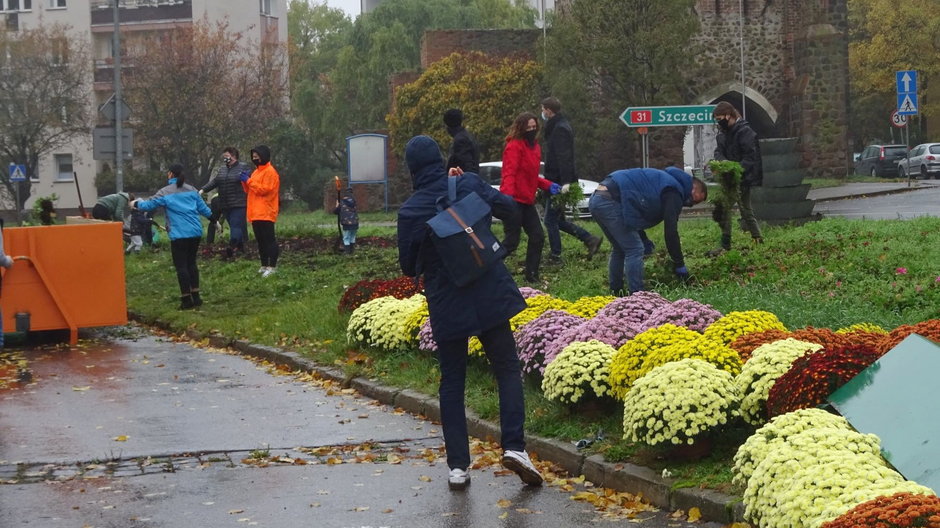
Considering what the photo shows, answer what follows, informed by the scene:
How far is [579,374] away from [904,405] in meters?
2.62

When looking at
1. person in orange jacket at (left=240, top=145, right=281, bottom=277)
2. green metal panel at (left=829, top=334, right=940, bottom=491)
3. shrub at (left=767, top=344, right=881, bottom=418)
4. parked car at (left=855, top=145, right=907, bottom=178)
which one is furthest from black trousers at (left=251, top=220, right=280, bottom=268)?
parked car at (left=855, top=145, right=907, bottom=178)

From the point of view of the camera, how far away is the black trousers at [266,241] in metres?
19.6

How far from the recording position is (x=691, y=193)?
1207 centimetres

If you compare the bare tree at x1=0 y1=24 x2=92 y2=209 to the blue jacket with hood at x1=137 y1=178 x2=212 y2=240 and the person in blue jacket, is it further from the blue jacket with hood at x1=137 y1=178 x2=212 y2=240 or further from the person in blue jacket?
the blue jacket with hood at x1=137 y1=178 x2=212 y2=240

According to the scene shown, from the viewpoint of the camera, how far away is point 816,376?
22.7 feet

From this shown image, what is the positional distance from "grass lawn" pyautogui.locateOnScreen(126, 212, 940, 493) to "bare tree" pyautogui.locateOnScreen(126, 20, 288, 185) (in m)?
35.2

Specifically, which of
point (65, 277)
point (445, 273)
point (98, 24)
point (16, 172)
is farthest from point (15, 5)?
point (445, 273)

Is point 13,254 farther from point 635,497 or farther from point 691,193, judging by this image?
point 635,497

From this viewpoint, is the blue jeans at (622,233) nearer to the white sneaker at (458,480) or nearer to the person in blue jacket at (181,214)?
the white sneaker at (458,480)

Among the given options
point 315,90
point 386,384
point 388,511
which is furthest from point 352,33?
point 388,511

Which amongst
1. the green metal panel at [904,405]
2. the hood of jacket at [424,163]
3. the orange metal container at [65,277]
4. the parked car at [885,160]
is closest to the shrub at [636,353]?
the hood of jacket at [424,163]

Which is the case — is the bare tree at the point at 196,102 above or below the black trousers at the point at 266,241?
above

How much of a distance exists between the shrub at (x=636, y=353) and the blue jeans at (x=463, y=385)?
74 centimetres

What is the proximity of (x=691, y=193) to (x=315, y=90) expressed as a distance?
55.5 meters
